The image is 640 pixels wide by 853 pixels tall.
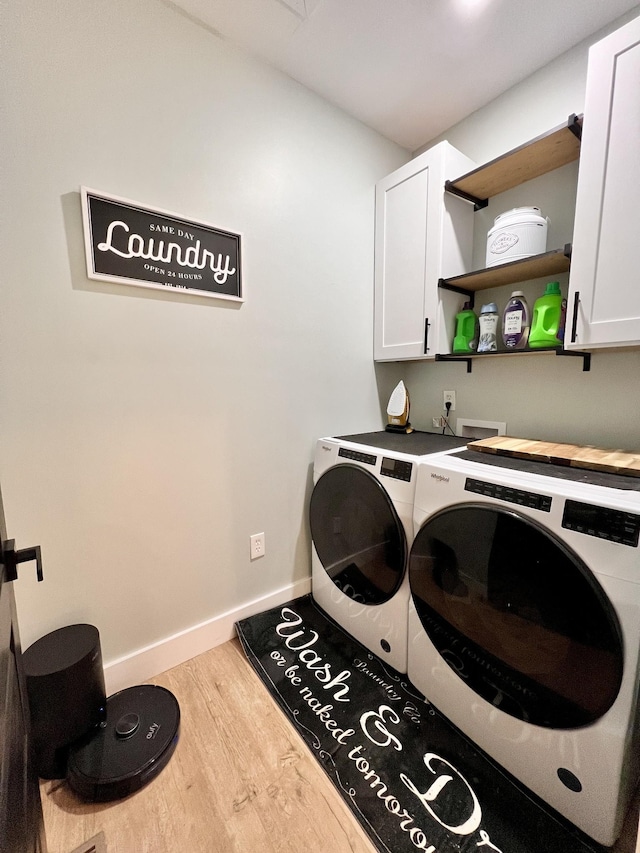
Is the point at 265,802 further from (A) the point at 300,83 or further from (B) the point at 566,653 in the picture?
(A) the point at 300,83

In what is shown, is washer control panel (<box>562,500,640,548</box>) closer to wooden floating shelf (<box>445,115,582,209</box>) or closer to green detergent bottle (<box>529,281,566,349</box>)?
green detergent bottle (<box>529,281,566,349</box>)

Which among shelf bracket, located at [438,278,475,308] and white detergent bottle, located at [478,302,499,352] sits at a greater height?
shelf bracket, located at [438,278,475,308]

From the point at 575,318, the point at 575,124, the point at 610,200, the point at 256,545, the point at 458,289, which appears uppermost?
the point at 575,124

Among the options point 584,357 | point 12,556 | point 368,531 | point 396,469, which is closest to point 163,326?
point 12,556

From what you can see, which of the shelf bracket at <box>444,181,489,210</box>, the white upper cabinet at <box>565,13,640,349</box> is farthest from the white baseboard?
the shelf bracket at <box>444,181,489,210</box>

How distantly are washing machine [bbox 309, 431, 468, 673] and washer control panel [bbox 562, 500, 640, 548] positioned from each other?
1.59 feet

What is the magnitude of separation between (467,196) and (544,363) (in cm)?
89

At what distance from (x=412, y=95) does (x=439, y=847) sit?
2.75 meters

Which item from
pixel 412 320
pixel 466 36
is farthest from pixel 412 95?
pixel 412 320

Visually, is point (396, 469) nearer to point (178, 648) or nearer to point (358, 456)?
point (358, 456)

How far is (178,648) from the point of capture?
149 cm

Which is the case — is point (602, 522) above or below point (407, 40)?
below

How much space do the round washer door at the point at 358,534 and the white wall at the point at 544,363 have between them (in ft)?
2.66

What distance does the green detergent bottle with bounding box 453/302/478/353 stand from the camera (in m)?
1.70
